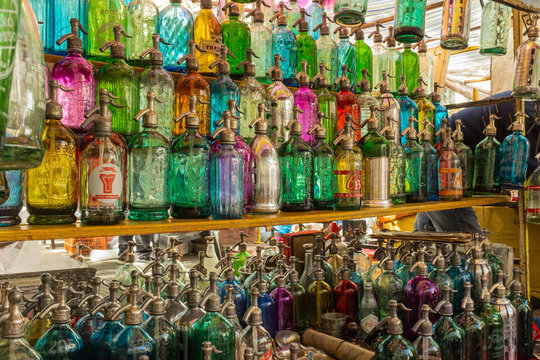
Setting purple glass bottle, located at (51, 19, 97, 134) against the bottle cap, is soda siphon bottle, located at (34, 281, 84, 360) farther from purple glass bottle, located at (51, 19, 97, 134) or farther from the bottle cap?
the bottle cap

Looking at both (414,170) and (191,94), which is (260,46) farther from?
(414,170)

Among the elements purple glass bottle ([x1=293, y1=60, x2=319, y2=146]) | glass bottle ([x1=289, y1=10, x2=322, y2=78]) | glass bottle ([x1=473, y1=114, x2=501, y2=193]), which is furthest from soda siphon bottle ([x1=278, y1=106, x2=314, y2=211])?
glass bottle ([x1=473, y1=114, x2=501, y2=193])

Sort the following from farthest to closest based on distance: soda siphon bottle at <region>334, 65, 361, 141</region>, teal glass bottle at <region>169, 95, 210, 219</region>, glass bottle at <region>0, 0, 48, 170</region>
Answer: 1. soda siphon bottle at <region>334, 65, 361, 141</region>
2. teal glass bottle at <region>169, 95, 210, 219</region>
3. glass bottle at <region>0, 0, 48, 170</region>

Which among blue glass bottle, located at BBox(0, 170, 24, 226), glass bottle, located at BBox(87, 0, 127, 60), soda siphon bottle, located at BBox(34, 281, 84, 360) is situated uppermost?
glass bottle, located at BBox(87, 0, 127, 60)

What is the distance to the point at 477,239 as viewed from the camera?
7.23 feet

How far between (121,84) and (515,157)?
2.10 m

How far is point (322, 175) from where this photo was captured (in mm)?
1834

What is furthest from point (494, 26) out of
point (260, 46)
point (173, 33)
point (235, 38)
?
point (173, 33)

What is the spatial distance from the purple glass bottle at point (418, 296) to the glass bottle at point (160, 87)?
3.75 ft

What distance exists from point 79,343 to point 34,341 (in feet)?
0.69

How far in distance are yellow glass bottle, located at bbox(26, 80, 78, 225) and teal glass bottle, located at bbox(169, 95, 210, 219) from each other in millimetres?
314

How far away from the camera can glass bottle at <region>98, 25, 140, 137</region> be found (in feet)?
4.59

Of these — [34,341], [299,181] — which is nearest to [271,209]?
Result: [299,181]

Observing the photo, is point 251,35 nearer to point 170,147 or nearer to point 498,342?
point 170,147
